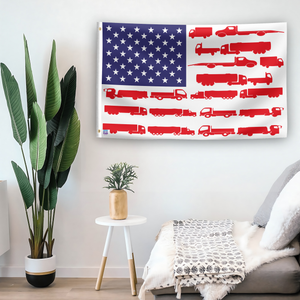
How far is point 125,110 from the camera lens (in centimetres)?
265

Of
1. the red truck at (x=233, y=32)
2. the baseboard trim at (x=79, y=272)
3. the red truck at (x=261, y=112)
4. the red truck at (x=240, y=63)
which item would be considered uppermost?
the red truck at (x=233, y=32)

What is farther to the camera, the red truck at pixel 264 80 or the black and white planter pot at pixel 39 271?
the red truck at pixel 264 80

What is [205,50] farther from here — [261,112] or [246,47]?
[261,112]

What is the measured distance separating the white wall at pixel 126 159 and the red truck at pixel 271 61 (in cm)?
31

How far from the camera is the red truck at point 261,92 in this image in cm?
260

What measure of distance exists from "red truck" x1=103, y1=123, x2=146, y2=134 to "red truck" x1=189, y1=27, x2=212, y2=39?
0.78 meters

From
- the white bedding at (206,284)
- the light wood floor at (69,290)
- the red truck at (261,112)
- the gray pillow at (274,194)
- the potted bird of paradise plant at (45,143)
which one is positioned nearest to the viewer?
the white bedding at (206,284)

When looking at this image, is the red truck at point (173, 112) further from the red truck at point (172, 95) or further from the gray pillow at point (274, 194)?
the gray pillow at point (274, 194)

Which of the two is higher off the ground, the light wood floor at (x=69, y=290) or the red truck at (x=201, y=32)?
the red truck at (x=201, y=32)

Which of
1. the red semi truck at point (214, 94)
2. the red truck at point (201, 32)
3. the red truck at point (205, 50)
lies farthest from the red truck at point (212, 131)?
the red truck at point (201, 32)

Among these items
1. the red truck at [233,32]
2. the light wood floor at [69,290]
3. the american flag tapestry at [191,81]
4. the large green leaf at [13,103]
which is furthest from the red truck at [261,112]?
the large green leaf at [13,103]

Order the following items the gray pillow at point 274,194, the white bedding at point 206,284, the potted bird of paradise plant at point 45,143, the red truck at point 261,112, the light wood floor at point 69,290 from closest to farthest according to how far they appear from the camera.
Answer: the white bedding at point 206,284, the gray pillow at point 274,194, the light wood floor at point 69,290, the potted bird of paradise plant at point 45,143, the red truck at point 261,112

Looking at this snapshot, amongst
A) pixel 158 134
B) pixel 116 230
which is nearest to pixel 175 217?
pixel 116 230

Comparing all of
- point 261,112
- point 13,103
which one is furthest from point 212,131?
point 13,103
